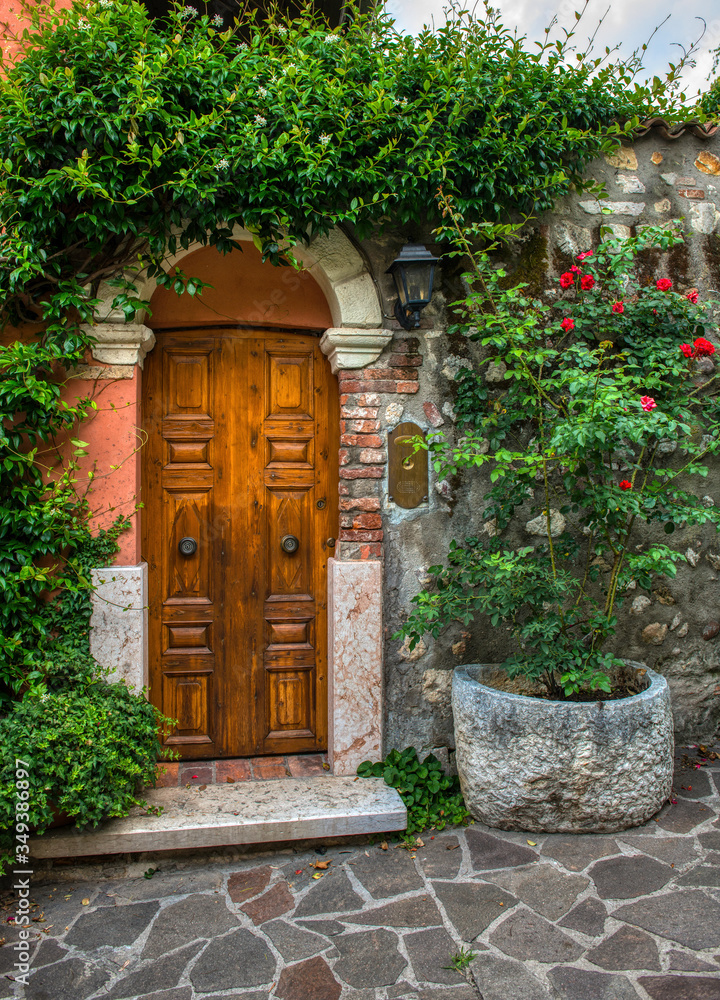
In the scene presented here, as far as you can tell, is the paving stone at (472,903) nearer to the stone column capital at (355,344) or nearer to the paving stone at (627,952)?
the paving stone at (627,952)

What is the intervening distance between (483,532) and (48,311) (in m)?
2.27

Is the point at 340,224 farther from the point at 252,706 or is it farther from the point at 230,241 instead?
the point at 252,706

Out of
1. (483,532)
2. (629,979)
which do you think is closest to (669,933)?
(629,979)

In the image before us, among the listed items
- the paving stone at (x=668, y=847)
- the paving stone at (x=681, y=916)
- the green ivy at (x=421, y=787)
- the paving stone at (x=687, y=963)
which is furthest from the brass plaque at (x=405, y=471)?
the paving stone at (x=687, y=963)

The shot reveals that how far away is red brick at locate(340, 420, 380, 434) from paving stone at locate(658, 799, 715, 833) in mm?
2217

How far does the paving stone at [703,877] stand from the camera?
243 centimetres

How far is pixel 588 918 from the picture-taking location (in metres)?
2.27

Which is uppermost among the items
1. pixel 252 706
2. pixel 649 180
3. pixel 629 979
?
pixel 649 180

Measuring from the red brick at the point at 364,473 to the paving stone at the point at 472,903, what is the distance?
5.83ft

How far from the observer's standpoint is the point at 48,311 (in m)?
2.76

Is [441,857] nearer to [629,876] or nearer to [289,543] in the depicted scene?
[629,876]

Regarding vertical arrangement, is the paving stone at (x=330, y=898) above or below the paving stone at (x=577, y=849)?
below

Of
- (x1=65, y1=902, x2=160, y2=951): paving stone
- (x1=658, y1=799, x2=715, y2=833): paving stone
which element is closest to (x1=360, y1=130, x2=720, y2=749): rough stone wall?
(x1=658, y1=799, x2=715, y2=833): paving stone

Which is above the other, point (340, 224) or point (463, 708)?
point (340, 224)
